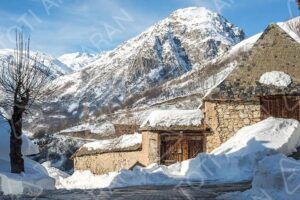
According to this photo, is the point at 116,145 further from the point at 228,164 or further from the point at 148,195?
the point at 148,195

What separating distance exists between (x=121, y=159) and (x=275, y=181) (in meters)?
24.3

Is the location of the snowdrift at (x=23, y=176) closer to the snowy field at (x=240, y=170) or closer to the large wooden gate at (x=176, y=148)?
the snowy field at (x=240, y=170)

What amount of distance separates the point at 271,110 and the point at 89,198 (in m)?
15.6

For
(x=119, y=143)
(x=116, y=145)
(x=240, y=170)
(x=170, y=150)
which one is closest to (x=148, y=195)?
(x=240, y=170)

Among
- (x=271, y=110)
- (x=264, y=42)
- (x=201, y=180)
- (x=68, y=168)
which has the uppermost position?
(x=264, y=42)

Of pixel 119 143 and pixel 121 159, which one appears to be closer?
pixel 121 159

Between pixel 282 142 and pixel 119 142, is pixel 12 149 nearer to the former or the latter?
pixel 282 142

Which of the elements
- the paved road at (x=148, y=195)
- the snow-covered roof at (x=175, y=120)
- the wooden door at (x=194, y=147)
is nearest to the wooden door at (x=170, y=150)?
the wooden door at (x=194, y=147)

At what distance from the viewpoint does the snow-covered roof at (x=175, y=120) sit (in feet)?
88.8

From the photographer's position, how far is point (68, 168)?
58031mm

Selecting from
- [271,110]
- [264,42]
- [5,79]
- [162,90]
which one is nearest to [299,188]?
[5,79]

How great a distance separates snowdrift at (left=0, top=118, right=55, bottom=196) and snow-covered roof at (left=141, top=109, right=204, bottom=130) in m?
7.04

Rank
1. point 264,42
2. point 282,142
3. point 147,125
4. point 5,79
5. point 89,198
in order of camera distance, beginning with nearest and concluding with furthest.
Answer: point 89,198 → point 282,142 → point 5,79 → point 264,42 → point 147,125

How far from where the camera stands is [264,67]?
2455cm
